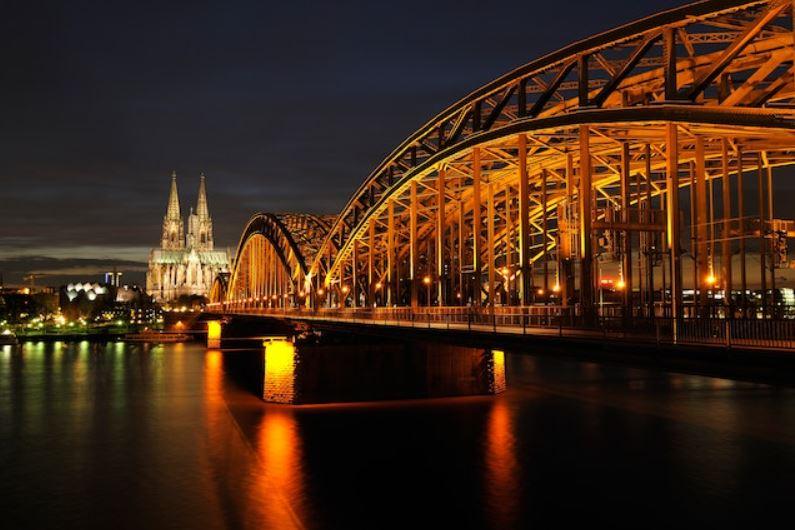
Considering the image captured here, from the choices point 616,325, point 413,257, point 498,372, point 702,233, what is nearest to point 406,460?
point 413,257

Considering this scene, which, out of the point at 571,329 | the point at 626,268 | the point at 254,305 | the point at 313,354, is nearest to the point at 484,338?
the point at 571,329

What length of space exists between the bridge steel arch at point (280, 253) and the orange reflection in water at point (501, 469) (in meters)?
42.5

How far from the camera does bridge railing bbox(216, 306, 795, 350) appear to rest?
747 inches

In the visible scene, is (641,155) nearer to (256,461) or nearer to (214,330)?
(256,461)

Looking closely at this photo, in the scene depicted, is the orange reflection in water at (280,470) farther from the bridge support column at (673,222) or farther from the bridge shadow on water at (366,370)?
the bridge support column at (673,222)

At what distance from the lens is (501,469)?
3550cm

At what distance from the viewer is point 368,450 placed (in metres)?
39.1

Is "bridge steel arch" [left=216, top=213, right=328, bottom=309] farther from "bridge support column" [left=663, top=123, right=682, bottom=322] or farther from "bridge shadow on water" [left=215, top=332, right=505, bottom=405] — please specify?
"bridge support column" [left=663, top=123, right=682, bottom=322]

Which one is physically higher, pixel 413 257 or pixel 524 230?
pixel 524 230

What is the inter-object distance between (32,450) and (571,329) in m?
27.5

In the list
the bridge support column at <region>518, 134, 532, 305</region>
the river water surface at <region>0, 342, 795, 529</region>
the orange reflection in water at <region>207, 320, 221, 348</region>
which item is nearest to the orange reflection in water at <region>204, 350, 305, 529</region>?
the river water surface at <region>0, 342, 795, 529</region>

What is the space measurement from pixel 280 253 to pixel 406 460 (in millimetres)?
66245

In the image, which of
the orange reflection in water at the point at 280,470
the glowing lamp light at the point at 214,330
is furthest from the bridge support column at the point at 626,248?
the glowing lamp light at the point at 214,330

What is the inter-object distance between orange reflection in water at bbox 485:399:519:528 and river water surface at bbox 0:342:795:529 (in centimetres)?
11
